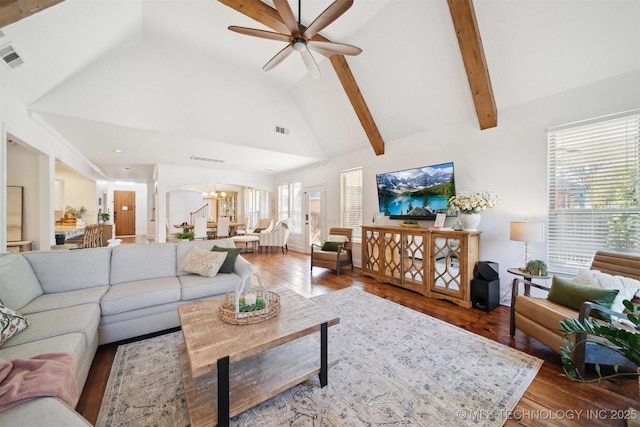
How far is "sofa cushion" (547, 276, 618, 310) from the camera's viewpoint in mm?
1895

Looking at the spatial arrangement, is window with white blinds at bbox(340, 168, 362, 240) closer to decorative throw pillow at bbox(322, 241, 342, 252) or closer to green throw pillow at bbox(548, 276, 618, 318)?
decorative throw pillow at bbox(322, 241, 342, 252)

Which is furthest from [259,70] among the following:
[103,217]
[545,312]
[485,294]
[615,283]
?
[103,217]

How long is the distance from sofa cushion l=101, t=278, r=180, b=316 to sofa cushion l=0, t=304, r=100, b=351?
6.3 inches

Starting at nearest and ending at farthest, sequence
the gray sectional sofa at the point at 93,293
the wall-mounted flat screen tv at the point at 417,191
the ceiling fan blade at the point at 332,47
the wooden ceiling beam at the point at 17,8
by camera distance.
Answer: the gray sectional sofa at the point at 93,293, the wooden ceiling beam at the point at 17,8, the ceiling fan blade at the point at 332,47, the wall-mounted flat screen tv at the point at 417,191

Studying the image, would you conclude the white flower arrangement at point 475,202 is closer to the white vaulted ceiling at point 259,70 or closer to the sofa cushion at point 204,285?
the white vaulted ceiling at point 259,70

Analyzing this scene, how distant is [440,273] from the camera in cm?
356

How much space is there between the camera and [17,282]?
1984mm

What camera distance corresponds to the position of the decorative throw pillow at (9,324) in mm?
1481

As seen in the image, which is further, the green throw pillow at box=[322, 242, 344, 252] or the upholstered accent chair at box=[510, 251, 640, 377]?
the green throw pillow at box=[322, 242, 344, 252]

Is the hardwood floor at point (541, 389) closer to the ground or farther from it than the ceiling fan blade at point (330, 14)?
closer to the ground

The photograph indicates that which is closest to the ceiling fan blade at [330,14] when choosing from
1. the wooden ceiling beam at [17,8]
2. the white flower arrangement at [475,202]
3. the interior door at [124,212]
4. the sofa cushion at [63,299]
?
the wooden ceiling beam at [17,8]

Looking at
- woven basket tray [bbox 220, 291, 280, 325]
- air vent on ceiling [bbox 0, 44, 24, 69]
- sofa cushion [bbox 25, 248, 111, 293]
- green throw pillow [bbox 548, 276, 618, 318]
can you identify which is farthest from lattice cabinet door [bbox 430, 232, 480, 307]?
air vent on ceiling [bbox 0, 44, 24, 69]

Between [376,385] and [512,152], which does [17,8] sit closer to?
[376,385]

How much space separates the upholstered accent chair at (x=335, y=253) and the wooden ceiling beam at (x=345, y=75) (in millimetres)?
1982
